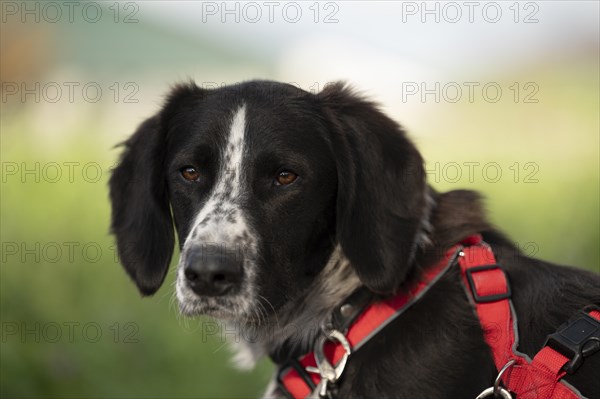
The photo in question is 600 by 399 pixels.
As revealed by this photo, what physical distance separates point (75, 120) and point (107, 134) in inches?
12.7

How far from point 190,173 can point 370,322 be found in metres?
0.99

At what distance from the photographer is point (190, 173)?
3080 mm

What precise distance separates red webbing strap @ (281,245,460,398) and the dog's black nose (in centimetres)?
46

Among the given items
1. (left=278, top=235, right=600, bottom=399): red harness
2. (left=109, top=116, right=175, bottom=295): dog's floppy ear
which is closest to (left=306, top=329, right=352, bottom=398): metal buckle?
(left=278, top=235, right=600, bottom=399): red harness

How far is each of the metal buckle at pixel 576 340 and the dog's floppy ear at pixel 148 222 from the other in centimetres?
168

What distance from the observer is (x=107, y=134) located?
22.7 ft

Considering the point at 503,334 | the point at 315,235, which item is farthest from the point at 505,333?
the point at 315,235

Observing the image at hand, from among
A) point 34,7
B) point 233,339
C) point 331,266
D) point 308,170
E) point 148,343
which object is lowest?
point 148,343

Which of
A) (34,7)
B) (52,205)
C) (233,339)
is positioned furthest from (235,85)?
(34,7)

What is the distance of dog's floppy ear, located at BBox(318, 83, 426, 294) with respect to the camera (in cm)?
284

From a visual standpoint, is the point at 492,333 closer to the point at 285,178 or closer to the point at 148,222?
the point at 285,178

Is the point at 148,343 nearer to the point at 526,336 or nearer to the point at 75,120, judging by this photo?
the point at 75,120

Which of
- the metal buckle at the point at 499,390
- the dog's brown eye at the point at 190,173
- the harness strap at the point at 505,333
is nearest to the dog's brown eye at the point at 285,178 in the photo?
the dog's brown eye at the point at 190,173

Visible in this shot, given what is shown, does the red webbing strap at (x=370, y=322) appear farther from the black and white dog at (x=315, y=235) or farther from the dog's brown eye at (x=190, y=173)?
the dog's brown eye at (x=190, y=173)
